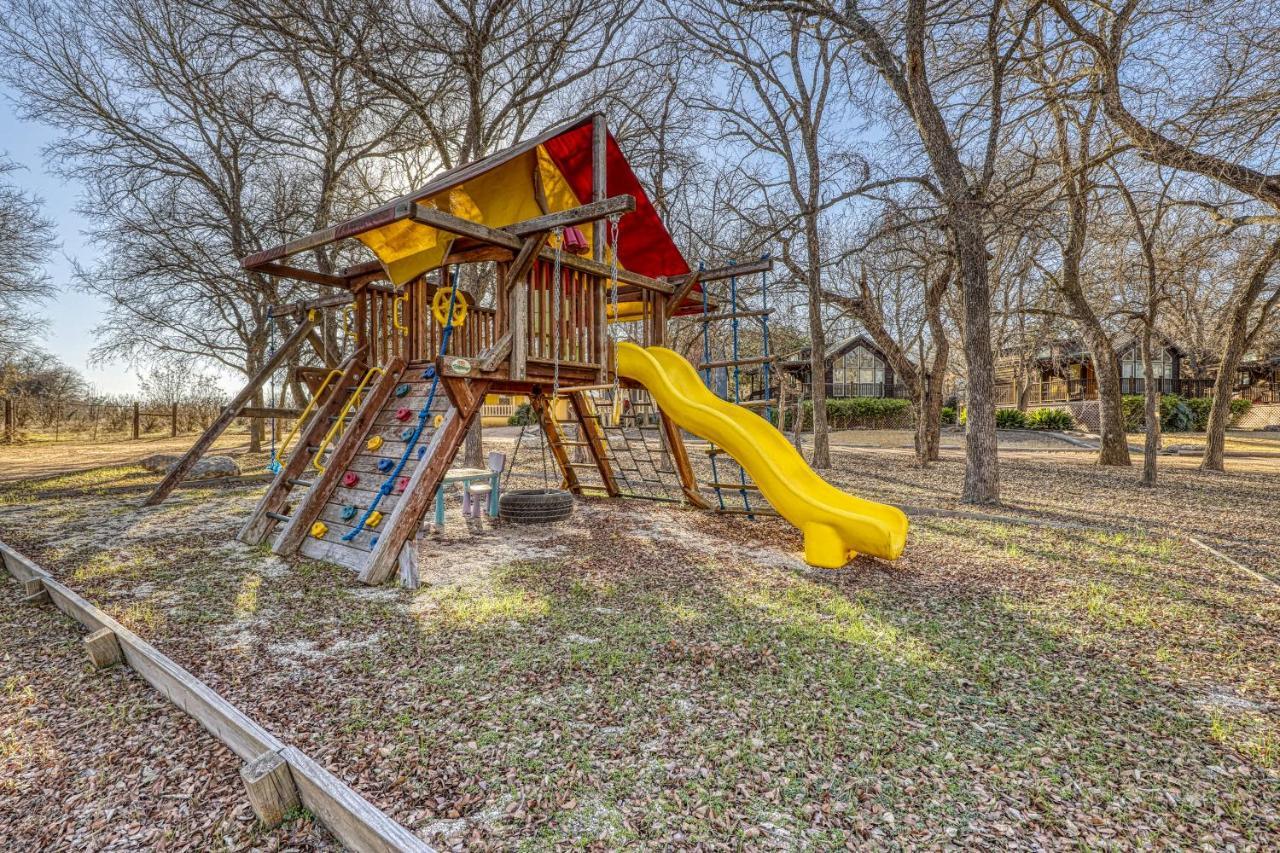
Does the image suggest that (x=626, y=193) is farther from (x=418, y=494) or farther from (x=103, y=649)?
(x=103, y=649)

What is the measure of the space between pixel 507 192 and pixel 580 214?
95.7 inches

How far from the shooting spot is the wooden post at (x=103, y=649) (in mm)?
3176

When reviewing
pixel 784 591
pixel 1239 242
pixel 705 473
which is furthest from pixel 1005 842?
pixel 1239 242

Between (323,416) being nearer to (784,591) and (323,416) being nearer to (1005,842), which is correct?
(784,591)

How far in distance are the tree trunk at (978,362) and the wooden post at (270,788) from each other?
8087mm

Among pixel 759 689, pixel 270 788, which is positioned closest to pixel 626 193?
pixel 759 689

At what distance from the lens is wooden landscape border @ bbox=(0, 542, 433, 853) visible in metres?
1.78

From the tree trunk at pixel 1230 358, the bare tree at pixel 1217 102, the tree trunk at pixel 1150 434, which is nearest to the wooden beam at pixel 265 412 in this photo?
the bare tree at pixel 1217 102

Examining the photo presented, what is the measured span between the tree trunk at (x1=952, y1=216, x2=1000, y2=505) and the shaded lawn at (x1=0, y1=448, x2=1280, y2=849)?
258 centimetres

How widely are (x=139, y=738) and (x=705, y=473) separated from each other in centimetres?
1057

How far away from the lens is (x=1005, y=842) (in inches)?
74.4

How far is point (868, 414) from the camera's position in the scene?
2970 cm

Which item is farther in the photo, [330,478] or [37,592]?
[330,478]

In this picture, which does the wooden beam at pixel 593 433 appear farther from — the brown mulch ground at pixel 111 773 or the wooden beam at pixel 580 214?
the brown mulch ground at pixel 111 773
